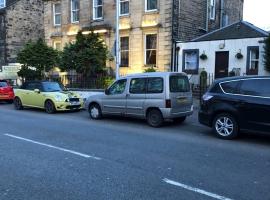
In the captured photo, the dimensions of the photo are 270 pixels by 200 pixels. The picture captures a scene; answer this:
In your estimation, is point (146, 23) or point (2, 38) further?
point (2, 38)

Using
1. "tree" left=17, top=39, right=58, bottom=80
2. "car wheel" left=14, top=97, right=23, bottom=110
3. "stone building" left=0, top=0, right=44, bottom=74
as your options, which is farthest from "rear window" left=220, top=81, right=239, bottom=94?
"stone building" left=0, top=0, right=44, bottom=74

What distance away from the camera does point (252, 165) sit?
7.04 meters

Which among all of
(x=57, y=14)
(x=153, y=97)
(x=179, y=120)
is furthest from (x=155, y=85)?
(x=57, y=14)

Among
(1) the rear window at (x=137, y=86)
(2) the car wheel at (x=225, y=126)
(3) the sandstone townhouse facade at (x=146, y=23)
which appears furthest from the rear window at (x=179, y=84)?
(3) the sandstone townhouse facade at (x=146, y=23)

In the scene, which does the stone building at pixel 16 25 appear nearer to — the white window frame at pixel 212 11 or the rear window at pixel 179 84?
the white window frame at pixel 212 11

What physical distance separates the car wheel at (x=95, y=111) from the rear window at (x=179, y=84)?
338 centimetres

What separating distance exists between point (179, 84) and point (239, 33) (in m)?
10.6

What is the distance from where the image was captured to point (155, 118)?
470 inches

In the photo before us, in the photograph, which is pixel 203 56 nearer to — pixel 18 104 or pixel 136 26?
pixel 136 26

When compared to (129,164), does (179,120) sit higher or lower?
higher

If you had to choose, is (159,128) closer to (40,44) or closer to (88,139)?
(88,139)

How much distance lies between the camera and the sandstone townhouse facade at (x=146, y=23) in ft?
76.2

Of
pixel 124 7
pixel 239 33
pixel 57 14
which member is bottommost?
pixel 239 33

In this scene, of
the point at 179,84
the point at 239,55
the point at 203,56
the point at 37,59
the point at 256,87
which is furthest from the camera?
the point at 37,59
